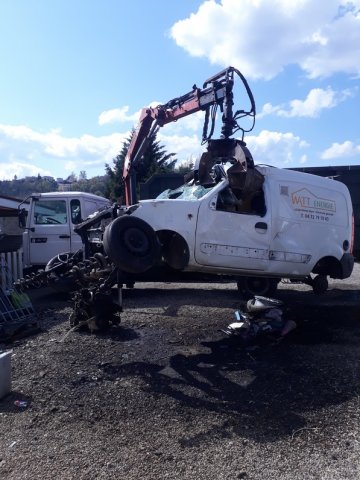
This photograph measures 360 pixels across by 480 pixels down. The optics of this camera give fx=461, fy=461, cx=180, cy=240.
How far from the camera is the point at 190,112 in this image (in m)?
8.65

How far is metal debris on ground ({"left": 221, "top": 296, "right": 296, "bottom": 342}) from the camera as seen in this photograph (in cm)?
580

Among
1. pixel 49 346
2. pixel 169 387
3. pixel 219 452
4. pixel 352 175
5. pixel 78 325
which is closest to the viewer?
pixel 219 452

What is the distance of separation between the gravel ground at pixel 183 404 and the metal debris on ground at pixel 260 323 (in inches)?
6.0

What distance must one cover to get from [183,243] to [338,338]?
8.11 ft

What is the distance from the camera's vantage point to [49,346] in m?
5.80

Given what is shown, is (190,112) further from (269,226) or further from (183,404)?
(183,404)

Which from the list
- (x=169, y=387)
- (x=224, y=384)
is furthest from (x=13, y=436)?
(x=224, y=384)

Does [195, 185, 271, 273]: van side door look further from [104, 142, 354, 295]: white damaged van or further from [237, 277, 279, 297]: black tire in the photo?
[237, 277, 279, 297]: black tire

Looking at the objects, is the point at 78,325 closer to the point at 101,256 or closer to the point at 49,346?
the point at 49,346

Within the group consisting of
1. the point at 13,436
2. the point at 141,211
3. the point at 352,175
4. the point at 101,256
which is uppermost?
the point at 352,175

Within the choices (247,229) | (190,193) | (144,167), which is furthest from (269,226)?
(144,167)

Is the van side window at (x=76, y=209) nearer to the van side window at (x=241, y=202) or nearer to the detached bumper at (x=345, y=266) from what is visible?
the van side window at (x=241, y=202)

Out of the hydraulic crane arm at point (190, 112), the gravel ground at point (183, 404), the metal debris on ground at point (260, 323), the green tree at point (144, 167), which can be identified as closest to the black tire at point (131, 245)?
the gravel ground at point (183, 404)

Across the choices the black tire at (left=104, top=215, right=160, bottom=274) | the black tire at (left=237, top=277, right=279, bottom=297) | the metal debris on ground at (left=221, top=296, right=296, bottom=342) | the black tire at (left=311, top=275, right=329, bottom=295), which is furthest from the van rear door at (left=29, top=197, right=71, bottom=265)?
the metal debris on ground at (left=221, top=296, right=296, bottom=342)
